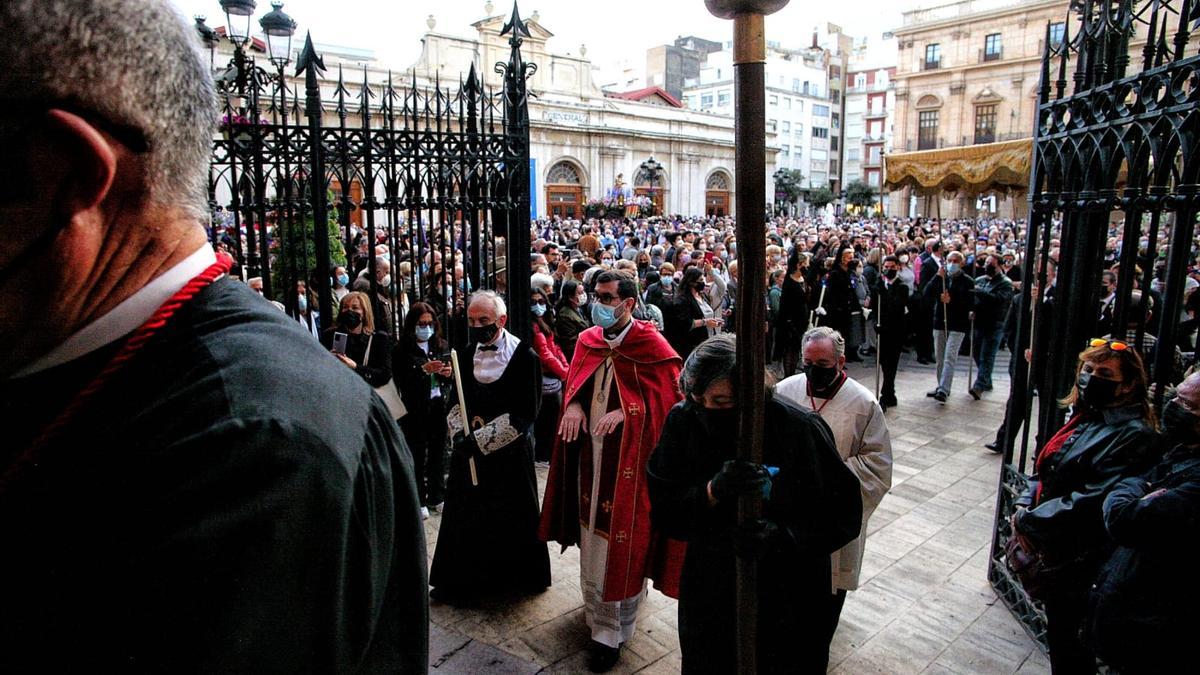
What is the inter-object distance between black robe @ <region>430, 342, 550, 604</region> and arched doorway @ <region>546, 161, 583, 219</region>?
33200 mm

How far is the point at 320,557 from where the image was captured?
90 cm

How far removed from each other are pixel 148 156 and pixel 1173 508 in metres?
3.03

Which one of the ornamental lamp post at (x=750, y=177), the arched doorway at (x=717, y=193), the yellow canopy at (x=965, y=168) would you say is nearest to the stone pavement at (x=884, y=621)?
Answer: the ornamental lamp post at (x=750, y=177)

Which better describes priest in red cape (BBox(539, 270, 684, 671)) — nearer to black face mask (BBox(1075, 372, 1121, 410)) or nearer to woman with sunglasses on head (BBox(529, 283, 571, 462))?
woman with sunglasses on head (BBox(529, 283, 571, 462))

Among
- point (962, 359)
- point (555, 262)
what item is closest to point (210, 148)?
point (555, 262)

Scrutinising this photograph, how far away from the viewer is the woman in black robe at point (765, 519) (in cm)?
287

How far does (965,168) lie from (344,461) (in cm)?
910

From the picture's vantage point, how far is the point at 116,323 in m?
0.93

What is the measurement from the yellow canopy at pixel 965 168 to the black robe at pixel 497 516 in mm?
5693

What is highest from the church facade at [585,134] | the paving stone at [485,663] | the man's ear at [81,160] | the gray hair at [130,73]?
the church facade at [585,134]

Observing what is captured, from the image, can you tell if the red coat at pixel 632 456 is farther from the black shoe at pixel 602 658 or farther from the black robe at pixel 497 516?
the black robe at pixel 497 516

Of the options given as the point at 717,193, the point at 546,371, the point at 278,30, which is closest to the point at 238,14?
the point at 278,30

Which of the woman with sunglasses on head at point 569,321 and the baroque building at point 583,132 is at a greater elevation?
the baroque building at point 583,132

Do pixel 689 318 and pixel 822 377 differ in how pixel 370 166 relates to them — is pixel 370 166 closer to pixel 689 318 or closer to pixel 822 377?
pixel 822 377
